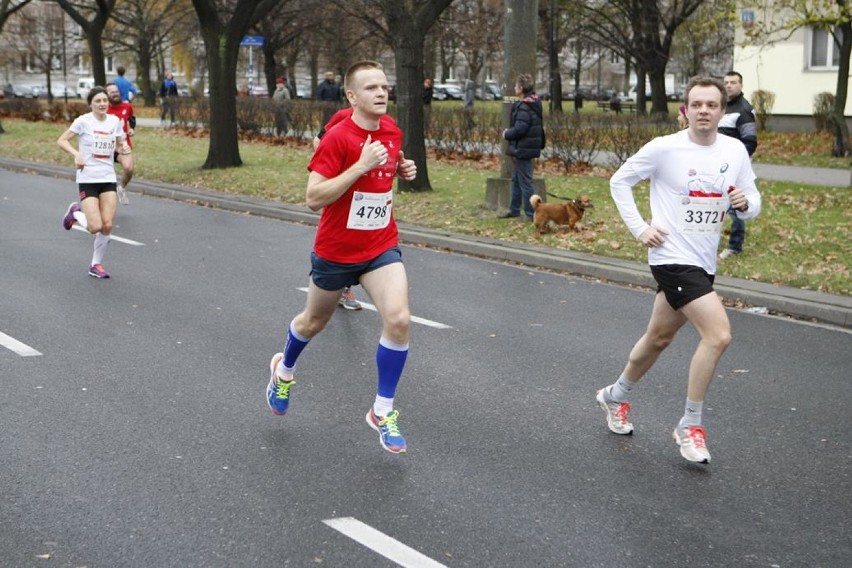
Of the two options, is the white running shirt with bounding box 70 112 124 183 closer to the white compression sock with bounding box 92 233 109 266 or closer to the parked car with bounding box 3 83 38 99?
the white compression sock with bounding box 92 233 109 266

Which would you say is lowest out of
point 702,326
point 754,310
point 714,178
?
point 754,310

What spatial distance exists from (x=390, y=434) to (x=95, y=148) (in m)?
7.04

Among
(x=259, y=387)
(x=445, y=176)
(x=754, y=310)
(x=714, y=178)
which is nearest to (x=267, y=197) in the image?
(x=445, y=176)

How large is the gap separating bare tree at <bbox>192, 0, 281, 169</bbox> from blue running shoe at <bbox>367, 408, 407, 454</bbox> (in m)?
18.0

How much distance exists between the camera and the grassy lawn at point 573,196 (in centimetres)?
1199

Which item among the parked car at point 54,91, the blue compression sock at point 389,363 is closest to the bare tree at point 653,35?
the blue compression sock at point 389,363

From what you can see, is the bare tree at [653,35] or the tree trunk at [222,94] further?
the bare tree at [653,35]

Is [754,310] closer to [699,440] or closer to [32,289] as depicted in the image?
[699,440]

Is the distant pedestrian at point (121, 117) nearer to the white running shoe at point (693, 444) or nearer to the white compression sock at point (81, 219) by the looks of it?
the white compression sock at point (81, 219)

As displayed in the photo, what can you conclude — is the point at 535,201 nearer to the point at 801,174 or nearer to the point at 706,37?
the point at 801,174

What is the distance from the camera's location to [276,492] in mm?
5406

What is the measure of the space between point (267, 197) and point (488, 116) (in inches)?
293

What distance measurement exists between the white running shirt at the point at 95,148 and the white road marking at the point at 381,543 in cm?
775

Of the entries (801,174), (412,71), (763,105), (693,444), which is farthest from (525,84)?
(763,105)
